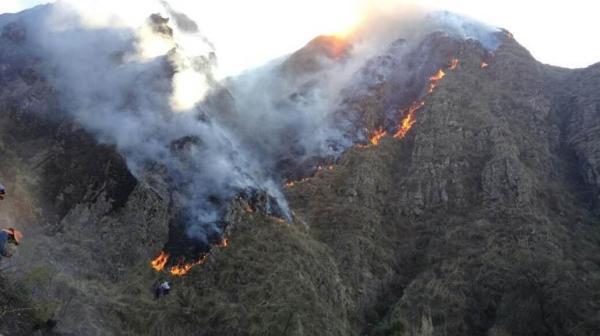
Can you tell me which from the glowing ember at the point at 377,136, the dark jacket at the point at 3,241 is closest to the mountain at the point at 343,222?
the glowing ember at the point at 377,136

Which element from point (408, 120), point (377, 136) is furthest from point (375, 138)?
point (408, 120)

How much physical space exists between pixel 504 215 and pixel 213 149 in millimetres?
25166

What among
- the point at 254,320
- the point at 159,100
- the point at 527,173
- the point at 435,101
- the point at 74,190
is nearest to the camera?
the point at 254,320

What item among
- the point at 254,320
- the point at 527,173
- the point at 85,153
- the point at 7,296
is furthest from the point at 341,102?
the point at 7,296

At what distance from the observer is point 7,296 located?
32719 millimetres

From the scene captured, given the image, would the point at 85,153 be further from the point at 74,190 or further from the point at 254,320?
the point at 254,320

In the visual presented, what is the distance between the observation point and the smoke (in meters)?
51.4

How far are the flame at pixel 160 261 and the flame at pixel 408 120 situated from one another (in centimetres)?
3309

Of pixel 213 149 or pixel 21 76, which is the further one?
pixel 21 76

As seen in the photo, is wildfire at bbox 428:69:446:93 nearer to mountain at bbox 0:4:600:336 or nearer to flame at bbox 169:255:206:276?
mountain at bbox 0:4:600:336

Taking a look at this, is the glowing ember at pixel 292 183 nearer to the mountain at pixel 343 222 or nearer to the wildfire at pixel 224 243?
the mountain at pixel 343 222

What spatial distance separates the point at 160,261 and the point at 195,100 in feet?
69.2

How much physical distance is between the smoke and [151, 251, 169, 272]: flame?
2729 mm

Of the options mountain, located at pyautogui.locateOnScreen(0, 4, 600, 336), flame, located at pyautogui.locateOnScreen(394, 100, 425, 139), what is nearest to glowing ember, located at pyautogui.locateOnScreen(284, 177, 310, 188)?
mountain, located at pyautogui.locateOnScreen(0, 4, 600, 336)
